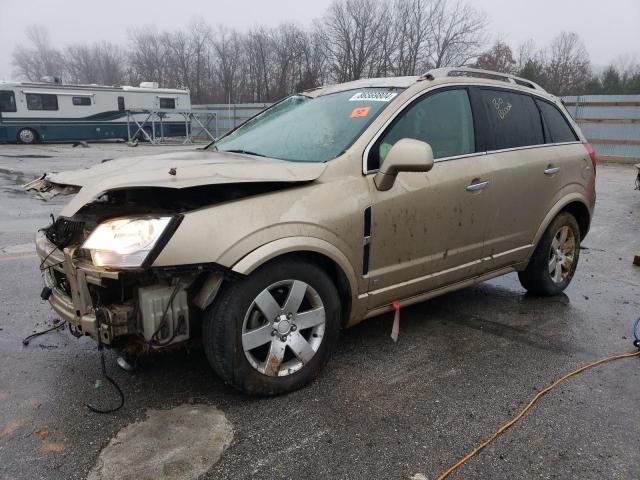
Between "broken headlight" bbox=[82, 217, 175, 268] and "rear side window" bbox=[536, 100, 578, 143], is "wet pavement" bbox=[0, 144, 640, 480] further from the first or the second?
"rear side window" bbox=[536, 100, 578, 143]

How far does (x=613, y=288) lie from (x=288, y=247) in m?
3.89

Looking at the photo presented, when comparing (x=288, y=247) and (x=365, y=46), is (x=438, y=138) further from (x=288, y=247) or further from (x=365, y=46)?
(x=365, y=46)

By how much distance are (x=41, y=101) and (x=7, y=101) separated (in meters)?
1.41

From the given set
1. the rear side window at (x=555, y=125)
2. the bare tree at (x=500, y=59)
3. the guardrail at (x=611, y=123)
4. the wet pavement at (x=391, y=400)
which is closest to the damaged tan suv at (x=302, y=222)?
the rear side window at (x=555, y=125)

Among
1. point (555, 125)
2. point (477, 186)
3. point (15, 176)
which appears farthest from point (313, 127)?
point (15, 176)

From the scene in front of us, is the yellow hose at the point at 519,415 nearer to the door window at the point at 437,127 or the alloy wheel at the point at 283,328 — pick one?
the alloy wheel at the point at 283,328

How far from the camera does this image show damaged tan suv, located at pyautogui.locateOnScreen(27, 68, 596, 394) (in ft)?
8.04

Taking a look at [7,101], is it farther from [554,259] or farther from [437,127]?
[554,259]

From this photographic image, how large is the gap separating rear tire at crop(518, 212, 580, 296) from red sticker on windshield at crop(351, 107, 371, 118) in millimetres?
2077

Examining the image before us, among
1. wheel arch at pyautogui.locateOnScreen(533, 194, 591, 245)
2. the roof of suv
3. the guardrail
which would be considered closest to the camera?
the roof of suv

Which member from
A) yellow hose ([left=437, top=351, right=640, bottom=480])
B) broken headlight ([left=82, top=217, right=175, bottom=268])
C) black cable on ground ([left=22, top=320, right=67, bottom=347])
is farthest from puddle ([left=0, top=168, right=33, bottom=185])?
yellow hose ([left=437, top=351, right=640, bottom=480])

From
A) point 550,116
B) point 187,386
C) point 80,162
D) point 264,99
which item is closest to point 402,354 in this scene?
point 187,386

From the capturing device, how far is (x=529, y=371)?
127 inches

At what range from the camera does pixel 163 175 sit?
2568 millimetres
